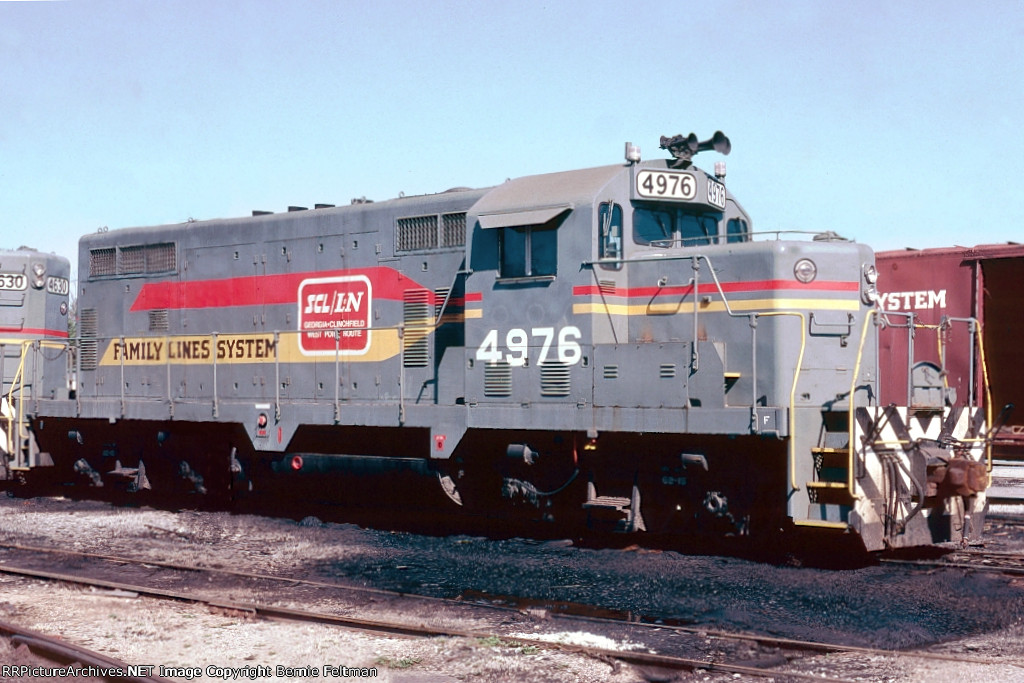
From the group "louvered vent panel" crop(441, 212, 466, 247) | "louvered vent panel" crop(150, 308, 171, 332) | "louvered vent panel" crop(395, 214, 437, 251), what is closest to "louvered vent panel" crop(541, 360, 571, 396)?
"louvered vent panel" crop(441, 212, 466, 247)

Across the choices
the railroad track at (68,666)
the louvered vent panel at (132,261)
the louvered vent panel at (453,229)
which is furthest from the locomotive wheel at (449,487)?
the louvered vent panel at (132,261)

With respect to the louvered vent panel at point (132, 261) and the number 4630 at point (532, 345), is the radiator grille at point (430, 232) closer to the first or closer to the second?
the number 4630 at point (532, 345)

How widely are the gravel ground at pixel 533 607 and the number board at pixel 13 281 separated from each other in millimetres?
6575

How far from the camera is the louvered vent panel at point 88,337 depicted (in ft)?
50.0

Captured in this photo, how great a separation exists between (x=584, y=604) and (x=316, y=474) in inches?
210

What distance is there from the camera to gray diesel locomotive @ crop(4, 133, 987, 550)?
9508 mm

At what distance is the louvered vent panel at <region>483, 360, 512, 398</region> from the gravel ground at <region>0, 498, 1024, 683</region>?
1563 mm

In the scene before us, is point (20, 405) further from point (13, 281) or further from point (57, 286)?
point (57, 286)

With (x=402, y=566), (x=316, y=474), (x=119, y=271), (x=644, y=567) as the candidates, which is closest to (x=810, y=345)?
(x=644, y=567)

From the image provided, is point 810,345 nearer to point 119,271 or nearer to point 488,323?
point 488,323

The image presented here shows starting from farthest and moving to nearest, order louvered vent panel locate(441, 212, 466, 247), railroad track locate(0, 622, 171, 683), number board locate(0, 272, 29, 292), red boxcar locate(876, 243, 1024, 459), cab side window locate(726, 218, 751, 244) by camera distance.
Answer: number board locate(0, 272, 29, 292) → red boxcar locate(876, 243, 1024, 459) → louvered vent panel locate(441, 212, 466, 247) → cab side window locate(726, 218, 751, 244) → railroad track locate(0, 622, 171, 683)

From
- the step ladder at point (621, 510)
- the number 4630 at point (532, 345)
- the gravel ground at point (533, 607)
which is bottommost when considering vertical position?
the gravel ground at point (533, 607)

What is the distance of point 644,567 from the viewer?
949 centimetres

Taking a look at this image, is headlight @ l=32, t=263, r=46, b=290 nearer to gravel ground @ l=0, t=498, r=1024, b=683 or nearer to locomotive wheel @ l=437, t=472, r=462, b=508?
gravel ground @ l=0, t=498, r=1024, b=683
